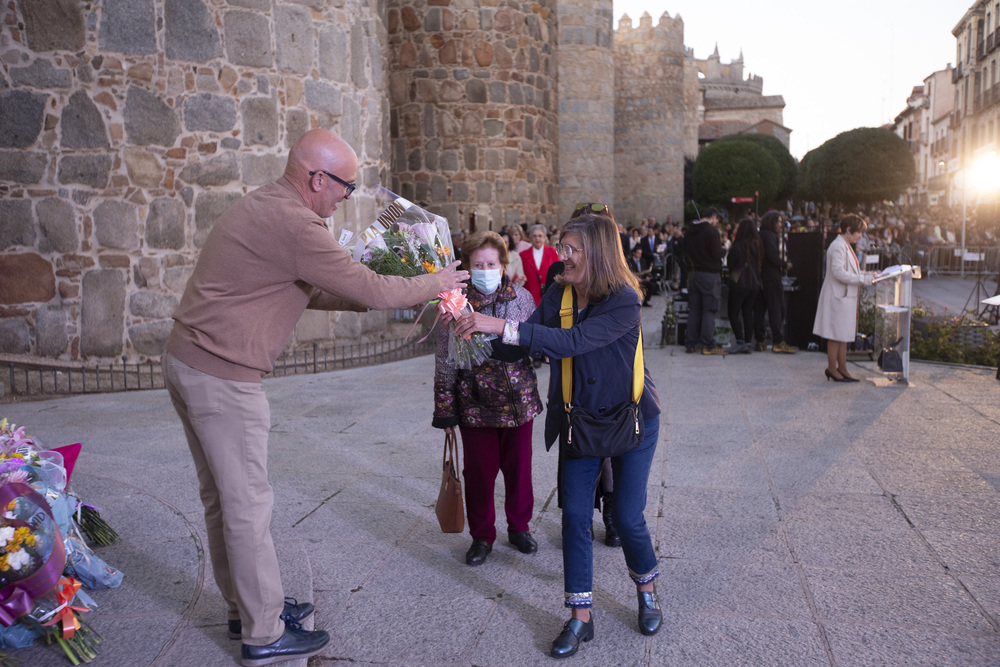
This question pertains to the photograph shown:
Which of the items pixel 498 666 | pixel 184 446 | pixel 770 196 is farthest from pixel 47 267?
pixel 770 196

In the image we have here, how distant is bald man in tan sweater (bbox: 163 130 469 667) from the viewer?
296cm

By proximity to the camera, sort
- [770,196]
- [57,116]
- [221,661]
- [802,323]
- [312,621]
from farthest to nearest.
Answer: [770,196] < [802,323] < [57,116] < [312,621] < [221,661]

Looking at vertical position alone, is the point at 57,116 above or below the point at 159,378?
above

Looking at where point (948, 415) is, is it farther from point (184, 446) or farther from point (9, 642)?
point (9, 642)

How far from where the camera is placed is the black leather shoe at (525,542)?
167 inches


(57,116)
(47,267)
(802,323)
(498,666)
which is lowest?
(498,666)

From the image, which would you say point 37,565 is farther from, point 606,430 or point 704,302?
point 704,302

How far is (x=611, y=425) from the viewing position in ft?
10.6

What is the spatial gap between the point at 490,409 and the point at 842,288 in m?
5.71

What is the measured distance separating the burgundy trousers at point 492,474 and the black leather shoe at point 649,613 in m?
0.99

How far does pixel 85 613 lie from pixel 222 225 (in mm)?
1800

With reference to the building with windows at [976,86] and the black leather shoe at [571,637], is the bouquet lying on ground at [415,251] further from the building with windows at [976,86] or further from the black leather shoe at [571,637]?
the building with windows at [976,86]

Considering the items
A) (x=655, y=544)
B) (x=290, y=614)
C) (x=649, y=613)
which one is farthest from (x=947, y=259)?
(x=290, y=614)

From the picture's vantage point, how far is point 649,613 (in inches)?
133
